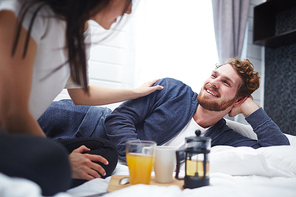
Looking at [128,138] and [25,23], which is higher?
[25,23]

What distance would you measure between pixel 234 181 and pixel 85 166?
0.54 m

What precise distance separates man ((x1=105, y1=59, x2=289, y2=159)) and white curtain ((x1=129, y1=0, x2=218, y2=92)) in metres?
0.73

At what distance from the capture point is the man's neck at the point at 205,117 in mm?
1580

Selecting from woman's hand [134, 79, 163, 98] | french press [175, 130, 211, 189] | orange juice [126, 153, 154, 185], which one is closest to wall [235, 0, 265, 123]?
woman's hand [134, 79, 163, 98]

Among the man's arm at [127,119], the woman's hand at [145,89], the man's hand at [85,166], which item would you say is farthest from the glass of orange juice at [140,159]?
the woman's hand at [145,89]

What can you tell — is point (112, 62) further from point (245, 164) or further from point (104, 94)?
point (245, 164)

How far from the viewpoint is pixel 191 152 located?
2.52 ft

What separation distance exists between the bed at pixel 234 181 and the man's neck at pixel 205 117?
1.08ft

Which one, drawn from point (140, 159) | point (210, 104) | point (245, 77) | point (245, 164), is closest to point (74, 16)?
point (140, 159)

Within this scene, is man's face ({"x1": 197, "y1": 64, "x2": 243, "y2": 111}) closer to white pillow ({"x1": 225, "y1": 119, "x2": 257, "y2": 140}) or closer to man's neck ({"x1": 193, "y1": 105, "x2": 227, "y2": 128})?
man's neck ({"x1": 193, "y1": 105, "x2": 227, "y2": 128})

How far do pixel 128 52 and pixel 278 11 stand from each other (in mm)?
1625

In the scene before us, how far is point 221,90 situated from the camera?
1.59 m

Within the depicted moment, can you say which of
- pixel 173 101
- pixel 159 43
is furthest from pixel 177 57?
pixel 173 101

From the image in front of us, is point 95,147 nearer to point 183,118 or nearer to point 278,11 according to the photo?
point 183,118
